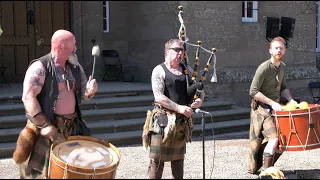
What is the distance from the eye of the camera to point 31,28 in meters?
11.4

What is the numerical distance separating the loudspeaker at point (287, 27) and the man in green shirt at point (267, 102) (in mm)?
6269

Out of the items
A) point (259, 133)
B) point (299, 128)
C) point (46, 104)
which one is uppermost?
point (46, 104)

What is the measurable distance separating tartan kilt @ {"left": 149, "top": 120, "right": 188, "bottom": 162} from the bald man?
0.88 m

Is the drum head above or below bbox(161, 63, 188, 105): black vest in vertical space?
below

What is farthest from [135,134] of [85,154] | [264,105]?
[85,154]

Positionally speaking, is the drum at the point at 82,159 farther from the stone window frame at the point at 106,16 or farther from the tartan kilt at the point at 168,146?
the stone window frame at the point at 106,16

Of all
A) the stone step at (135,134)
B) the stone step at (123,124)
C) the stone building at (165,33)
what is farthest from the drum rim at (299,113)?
the stone building at (165,33)

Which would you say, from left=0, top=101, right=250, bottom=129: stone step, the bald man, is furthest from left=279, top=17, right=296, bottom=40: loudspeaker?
the bald man

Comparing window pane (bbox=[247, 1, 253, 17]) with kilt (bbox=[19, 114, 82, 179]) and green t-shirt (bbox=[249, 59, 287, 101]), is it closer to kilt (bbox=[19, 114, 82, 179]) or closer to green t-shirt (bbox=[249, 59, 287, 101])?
green t-shirt (bbox=[249, 59, 287, 101])

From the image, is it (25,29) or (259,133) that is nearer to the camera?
(259,133)

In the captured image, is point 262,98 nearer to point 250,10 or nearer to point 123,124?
point 123,124

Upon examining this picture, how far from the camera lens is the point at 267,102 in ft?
18.7

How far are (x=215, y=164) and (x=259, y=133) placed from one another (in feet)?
3.66

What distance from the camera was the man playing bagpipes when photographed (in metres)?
4.96
